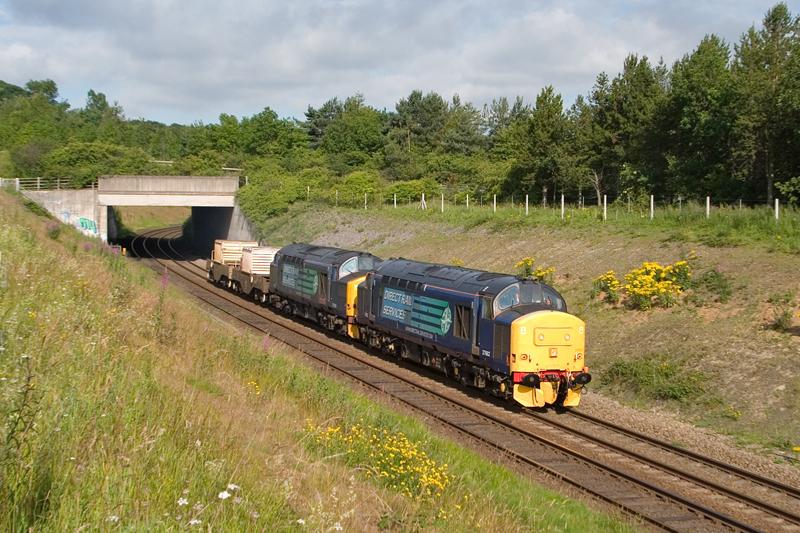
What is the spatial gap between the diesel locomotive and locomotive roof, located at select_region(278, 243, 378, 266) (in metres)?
0.12

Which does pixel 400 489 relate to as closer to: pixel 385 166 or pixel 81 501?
pixel 81 501

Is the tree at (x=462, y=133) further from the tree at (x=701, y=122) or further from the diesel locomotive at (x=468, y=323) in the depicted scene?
the diesel locomotive at (x=468, y=323)

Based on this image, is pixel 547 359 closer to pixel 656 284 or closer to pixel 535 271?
pixel 656 284

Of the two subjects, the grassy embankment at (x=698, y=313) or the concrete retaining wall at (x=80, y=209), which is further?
the concrete retaining wall at (x=80, y=209)

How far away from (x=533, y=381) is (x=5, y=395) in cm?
1319

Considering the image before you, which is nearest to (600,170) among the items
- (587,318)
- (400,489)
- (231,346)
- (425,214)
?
(425,214)

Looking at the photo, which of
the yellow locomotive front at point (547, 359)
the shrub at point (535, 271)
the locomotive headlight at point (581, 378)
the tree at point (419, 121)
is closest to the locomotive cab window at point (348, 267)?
the shrub at point (535, 271)

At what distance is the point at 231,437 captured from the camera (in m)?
7.77

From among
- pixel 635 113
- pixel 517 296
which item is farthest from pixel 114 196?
pixel 517 296

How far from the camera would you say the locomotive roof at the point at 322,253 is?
28438mm

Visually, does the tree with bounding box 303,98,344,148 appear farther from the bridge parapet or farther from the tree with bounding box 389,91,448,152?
the bridge parapet

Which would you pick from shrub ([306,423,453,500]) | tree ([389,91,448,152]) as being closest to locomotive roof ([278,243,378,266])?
shrub ([306,423,453,500])

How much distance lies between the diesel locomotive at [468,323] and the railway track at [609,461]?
69 cm

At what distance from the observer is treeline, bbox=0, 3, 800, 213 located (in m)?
34.5
